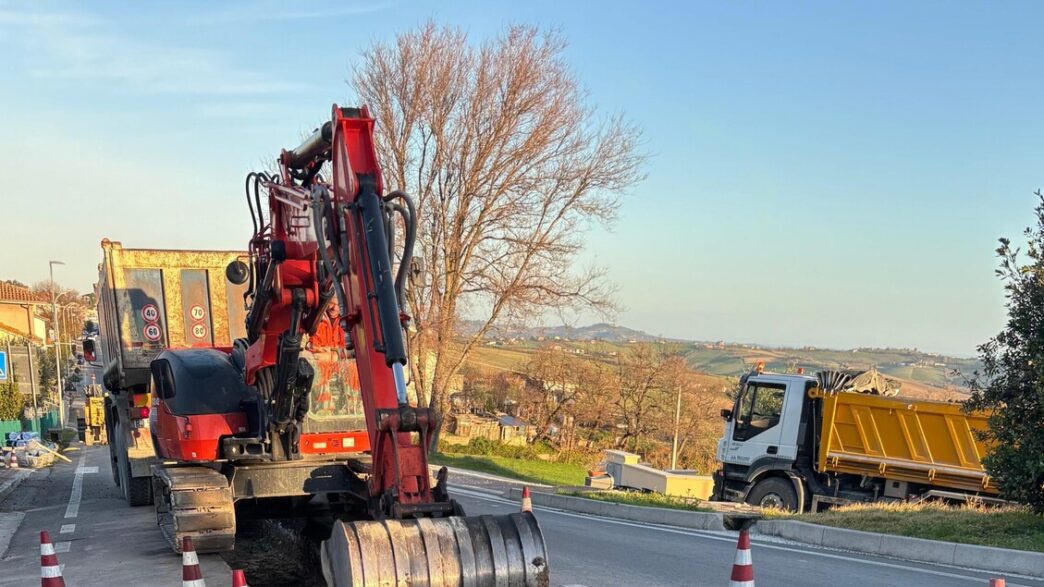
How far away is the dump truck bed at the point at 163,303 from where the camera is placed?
1309cm

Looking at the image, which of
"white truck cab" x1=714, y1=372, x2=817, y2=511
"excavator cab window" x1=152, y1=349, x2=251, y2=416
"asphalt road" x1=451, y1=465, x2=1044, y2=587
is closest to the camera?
"asphalt road" x1=451, y1=465, x2=1044, y2=587

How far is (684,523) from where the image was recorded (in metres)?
13.5

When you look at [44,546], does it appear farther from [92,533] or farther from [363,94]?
[363,94]

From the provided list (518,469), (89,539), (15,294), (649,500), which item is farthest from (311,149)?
(15,294)

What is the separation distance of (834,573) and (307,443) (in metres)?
5.43

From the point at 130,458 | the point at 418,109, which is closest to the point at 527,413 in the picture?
the point at 418,109

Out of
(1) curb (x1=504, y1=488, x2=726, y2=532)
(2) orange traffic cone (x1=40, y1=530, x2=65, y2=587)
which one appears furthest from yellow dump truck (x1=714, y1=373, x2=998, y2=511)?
(2) orange traffic cone (x1=40, y1=530, x2=65, y2=587)

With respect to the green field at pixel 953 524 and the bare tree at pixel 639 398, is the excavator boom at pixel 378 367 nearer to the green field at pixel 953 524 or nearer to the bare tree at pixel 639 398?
the green field at pixel 953 524

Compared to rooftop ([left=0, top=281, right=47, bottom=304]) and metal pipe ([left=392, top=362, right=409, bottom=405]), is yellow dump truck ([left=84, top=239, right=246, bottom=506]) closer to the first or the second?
Answer: metal pipe ([left=392, top=362, right=409, bottom=405])

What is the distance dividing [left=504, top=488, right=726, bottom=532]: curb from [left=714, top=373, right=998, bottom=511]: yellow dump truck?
139 inches

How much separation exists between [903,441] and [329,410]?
1126cm

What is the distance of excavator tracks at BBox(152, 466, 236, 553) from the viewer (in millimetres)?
8773

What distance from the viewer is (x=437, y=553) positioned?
17.8ft

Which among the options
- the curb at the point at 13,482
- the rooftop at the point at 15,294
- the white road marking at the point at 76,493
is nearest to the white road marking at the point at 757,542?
the white road marking at the point at 76,493
